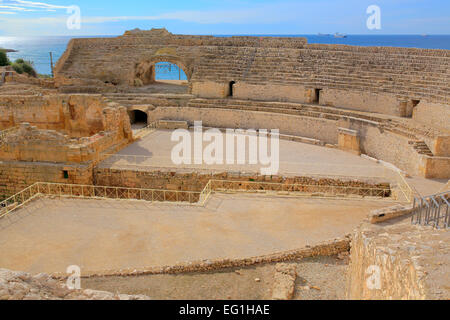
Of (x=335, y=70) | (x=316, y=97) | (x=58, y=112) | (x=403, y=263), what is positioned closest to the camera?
(x=403, y=263)

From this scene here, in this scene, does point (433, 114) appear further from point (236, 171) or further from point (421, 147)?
point (236, 171)

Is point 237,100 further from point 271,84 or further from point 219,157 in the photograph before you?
point 219,157

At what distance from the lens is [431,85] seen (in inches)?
710

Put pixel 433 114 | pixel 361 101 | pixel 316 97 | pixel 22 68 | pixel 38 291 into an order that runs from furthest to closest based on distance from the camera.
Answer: pixel 22 68 < pixel 316 97 < pixel 361 101 < pixel 433 114 < pixel 38 291

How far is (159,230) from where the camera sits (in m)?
9.63

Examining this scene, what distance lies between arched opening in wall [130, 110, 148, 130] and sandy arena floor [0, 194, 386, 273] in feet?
39.6

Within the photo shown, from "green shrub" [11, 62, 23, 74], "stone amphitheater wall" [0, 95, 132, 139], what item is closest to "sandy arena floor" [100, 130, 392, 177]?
"stone amphitheater wall" [0, 95, 132, 139]

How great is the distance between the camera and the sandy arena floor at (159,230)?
844cm

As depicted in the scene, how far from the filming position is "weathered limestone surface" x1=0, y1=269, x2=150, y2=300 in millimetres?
4457

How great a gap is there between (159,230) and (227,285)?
262 centimetres

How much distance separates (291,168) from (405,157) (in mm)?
4494

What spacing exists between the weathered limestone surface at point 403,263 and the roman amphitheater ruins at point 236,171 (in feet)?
0.08

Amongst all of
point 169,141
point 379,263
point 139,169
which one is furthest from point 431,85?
point 379,263

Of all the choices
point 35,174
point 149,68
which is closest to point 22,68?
point 149,68
